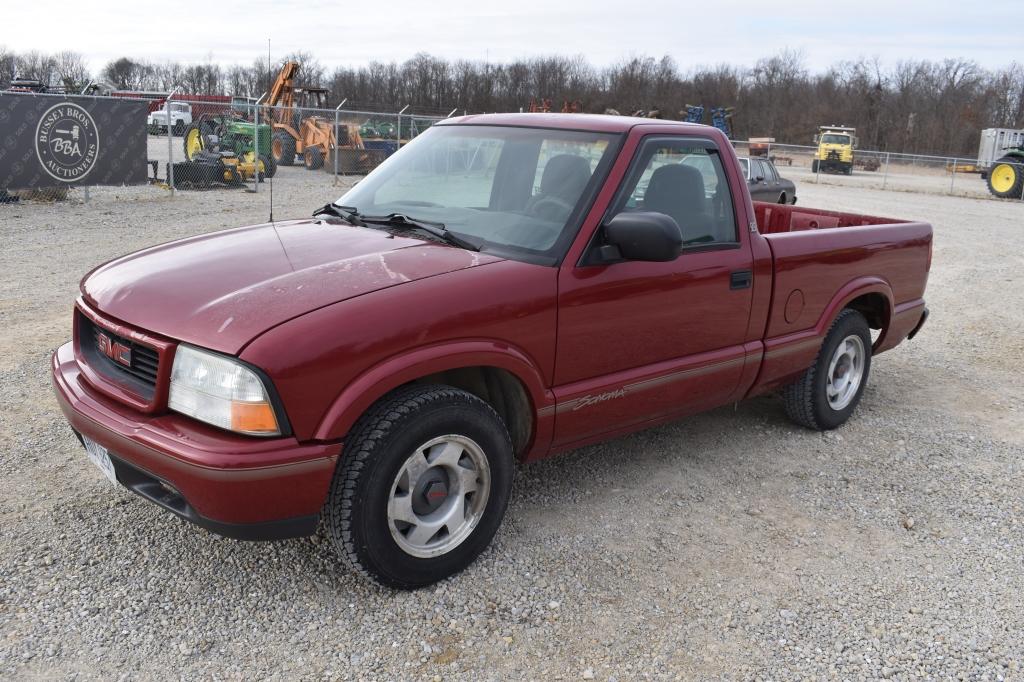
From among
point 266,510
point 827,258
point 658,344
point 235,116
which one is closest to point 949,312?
point 827,258

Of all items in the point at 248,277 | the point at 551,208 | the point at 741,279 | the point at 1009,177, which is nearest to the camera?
the point at 248,277

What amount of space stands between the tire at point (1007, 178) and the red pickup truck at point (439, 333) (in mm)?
27731

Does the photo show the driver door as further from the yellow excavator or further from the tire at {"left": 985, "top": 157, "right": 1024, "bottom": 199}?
the tire at {"left": 985, "top": 157, "right": 1024, "bottom": 199}

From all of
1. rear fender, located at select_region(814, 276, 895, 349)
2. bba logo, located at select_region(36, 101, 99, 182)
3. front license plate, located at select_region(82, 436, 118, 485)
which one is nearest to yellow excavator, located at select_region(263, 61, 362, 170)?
bba logo, located at select_region(36, 101, 99, 182)

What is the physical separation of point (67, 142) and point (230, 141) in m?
7.98

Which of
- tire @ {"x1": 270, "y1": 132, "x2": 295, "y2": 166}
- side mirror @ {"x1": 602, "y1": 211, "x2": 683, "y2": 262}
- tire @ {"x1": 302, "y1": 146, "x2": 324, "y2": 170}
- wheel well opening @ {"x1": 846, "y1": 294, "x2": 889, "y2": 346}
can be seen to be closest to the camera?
side mirror @ {"x1": 602, "y1": 211, "x2": 683, "y2": 262}

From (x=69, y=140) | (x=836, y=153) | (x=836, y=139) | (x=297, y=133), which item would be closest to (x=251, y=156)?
(x=297, y=133)

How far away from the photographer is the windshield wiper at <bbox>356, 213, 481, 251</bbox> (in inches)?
146

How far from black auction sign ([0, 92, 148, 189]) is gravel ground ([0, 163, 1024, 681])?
10.3m

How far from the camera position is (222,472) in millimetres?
2760

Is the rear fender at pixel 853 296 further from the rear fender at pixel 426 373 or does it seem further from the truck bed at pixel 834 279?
the rear fender at pixel 426 373

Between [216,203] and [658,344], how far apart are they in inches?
565

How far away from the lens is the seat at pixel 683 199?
4098 mm

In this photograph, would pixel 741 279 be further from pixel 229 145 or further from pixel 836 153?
pixel 836 153
